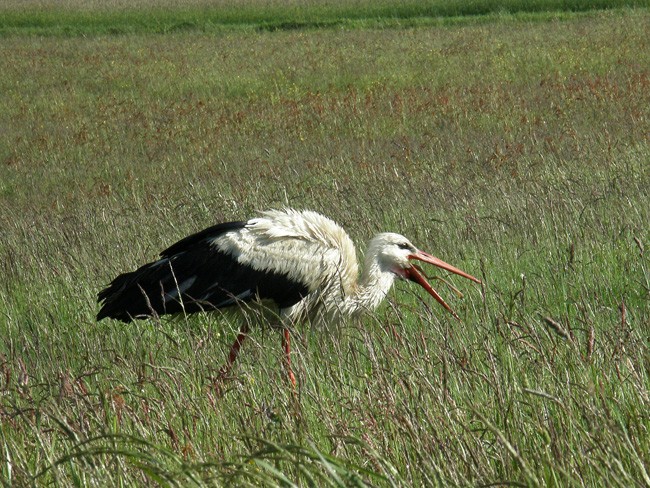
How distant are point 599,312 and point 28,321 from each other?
3349mm

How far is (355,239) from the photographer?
7.46m

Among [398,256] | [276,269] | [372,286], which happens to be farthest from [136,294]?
[398,256]

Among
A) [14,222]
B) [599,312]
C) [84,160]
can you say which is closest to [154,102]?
[84,160]

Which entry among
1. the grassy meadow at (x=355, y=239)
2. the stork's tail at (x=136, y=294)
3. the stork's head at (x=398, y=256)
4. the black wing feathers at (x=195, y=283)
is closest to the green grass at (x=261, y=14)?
the grassy meadow at (x=355, y=239)

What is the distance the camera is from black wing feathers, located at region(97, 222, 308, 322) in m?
5.47

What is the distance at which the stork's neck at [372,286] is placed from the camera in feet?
19.0

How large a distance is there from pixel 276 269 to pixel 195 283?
0.46 metres

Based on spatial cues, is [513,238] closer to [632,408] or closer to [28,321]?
[28,321]

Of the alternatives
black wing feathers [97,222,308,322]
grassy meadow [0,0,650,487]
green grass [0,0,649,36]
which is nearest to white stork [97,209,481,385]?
black wing feathers [97,222,308,322]

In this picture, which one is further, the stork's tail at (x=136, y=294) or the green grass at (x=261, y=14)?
the green grass at (x=261, y=14)

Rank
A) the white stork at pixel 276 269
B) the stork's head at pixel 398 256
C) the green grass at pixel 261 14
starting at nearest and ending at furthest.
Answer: the white stork at pixel 276 269 → the stork's head at pixel 398 256 → the green grass at pixel 261 14

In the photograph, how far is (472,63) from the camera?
19.1 metres

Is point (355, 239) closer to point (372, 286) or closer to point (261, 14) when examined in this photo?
point (372, 286)

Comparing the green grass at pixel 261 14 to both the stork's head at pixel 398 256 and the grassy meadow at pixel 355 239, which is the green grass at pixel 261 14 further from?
the stork's head at pixel 398 256
